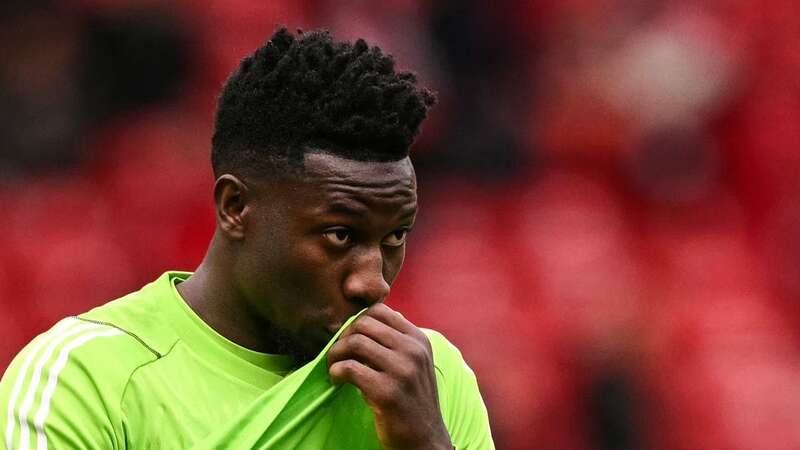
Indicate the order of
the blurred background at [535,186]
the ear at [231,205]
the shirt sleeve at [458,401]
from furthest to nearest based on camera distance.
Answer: the blurred background at [535,186], the shirt sleeve at [458,401], the ear at [231,205]

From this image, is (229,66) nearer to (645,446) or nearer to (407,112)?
(645,446)

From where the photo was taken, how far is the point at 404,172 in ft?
6.77

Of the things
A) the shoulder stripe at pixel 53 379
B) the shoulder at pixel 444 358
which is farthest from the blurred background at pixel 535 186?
the shoulder stripe at pixel 53 379

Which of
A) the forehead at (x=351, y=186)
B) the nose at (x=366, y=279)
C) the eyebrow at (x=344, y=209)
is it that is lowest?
the nose at (x=366, y=279)

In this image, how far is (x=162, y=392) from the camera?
196 cm

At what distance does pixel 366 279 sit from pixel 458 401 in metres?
0.37

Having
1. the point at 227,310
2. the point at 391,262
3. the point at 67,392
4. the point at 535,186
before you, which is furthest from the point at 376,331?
the point at 535,186

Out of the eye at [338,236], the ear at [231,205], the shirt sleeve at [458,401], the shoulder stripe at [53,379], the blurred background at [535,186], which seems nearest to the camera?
the shoulder stripe at [53,379]

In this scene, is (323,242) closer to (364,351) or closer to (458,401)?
(364,351)

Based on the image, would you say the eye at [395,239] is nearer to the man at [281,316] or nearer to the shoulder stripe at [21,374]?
the man at [281,316]

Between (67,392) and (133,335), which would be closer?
(67,392)

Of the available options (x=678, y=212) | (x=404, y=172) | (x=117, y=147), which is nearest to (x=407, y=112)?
(x=404, y=172)

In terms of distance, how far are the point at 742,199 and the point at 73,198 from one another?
7.99 ft

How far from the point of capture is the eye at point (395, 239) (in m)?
A: 2.03
